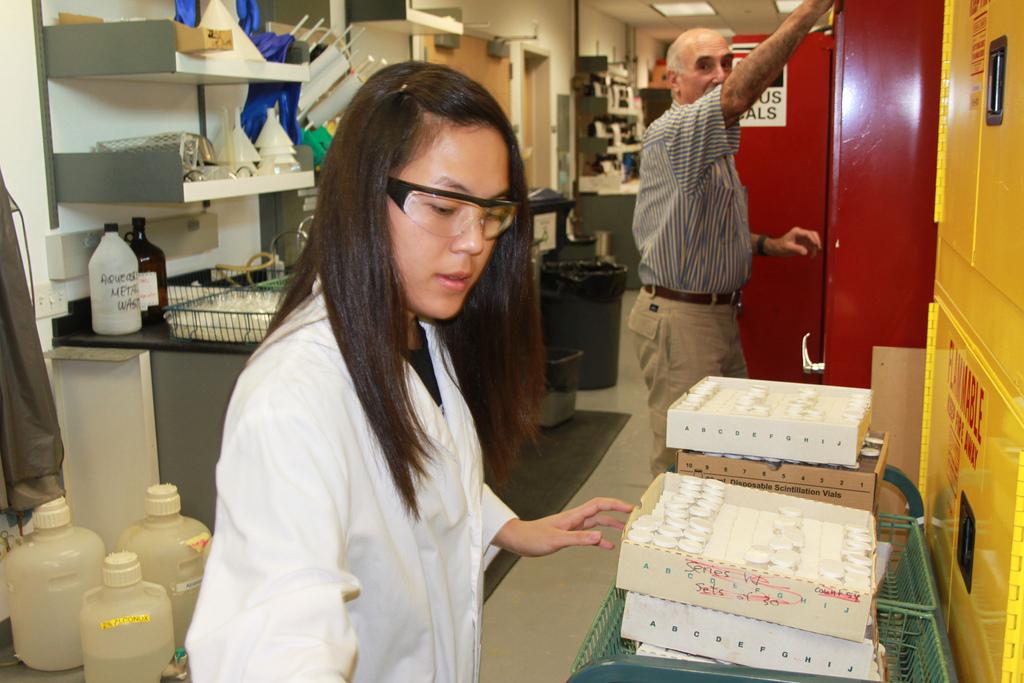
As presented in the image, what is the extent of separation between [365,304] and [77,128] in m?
2.29

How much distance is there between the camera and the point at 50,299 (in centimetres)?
289

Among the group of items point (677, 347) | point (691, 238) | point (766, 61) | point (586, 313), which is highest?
point (766, 61)

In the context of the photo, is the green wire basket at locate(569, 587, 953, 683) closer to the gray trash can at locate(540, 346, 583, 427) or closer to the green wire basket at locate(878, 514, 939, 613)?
the green wire basket at locate(878, 514, 939, 613)

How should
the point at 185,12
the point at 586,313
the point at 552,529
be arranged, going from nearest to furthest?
1. the point at 552,529
2. the point at 185,12
3. the point at 586,313

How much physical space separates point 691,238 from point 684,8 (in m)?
8.86

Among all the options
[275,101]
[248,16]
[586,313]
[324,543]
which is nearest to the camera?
[324,543]

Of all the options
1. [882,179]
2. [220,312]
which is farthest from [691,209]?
[220,312]

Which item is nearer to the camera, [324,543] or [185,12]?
[324,543]

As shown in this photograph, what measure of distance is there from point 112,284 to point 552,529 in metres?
1.96

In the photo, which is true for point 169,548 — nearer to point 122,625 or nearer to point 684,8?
point 122,625

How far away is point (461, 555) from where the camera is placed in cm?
129

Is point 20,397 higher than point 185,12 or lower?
lower

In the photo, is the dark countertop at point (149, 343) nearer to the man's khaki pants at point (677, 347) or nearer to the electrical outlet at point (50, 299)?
the electrical outlet at point (50, 299)

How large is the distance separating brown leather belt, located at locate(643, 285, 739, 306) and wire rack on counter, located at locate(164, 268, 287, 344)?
117 cm
